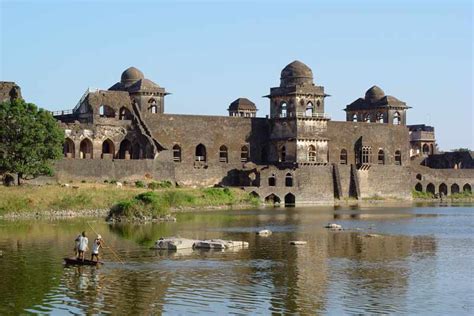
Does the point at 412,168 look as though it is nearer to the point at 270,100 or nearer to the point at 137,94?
the point at 270,100

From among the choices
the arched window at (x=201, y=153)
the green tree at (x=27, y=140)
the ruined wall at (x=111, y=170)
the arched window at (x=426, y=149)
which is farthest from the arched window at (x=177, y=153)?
the arched window at (x=426, y=149)

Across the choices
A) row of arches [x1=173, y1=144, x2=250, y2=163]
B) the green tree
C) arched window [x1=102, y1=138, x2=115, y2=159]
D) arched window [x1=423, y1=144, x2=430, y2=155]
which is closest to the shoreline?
the green tree

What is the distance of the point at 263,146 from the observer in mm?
80500

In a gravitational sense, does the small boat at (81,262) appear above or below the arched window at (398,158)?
below

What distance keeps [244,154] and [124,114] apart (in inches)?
455

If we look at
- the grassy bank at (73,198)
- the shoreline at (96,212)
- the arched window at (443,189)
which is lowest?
the shoreline at (96,212)

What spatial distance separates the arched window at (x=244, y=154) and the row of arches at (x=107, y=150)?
1117 cm

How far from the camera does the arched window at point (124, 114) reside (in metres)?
73.4

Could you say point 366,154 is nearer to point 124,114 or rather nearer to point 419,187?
point 419,187

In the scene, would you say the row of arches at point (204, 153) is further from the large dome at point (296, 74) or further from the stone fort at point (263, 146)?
the large dome at point (296, 74)

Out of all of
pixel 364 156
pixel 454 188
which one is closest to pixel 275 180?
pixel 364 156

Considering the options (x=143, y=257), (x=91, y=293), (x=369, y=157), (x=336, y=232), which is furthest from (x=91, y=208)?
(x=369, y=157)

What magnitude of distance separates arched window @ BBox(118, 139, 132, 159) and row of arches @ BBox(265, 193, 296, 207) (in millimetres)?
11095

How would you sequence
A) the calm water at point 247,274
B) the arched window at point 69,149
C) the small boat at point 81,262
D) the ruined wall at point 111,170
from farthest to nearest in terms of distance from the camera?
1. the arched window at point 69,149
2. the ruined wall at point 111,170
3. the small boat at point 81,262
4. the calm water at point 247,274
